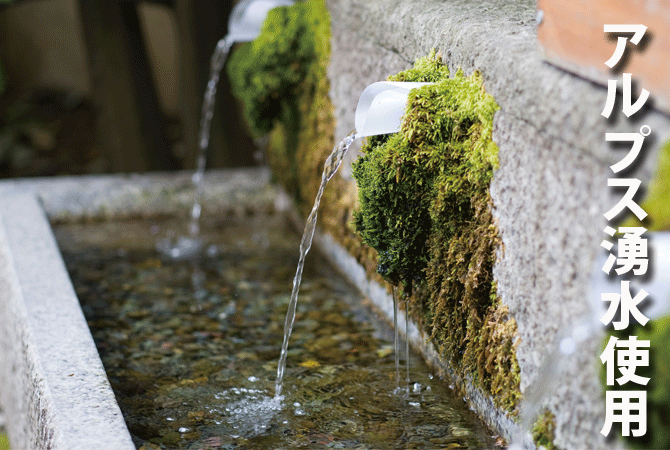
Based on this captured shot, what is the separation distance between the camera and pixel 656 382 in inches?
62.2

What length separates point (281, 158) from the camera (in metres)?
5.00

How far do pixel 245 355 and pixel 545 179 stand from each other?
5.13 ft

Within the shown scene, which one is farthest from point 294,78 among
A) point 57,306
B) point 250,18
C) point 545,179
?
point 545,179

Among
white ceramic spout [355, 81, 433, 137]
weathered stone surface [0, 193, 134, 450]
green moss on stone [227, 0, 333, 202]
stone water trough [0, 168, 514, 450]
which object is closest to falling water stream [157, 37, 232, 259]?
stone water trough [0, 168, 514, 450]

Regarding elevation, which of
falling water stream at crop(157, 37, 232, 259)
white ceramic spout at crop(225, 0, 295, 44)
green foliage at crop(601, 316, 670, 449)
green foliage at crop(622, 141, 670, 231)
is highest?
white ceramic spout at crop(225, 0, 295, 44)

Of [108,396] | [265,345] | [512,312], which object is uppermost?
[512,312]

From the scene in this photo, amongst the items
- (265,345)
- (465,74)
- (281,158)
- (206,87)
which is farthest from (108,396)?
(206,87)

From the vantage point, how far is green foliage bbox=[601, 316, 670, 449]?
1537 millimetres

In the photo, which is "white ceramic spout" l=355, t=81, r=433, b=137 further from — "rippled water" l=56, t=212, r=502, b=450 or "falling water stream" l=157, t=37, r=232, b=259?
"falling water stream" l=157, t=37, r=232, b=259

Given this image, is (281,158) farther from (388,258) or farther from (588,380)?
(588,380)

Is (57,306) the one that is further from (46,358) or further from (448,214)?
(448,214)

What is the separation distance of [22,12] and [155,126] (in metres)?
4.23

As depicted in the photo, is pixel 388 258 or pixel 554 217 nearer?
pixel 554 217

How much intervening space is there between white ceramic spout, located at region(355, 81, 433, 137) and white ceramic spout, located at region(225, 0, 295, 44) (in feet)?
6.50
